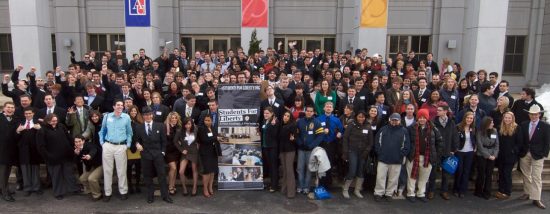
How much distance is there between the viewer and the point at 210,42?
19.0 metres

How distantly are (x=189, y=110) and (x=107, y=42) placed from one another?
12.8 metres

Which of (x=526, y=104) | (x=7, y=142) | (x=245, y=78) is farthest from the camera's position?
(x=245, y=78)

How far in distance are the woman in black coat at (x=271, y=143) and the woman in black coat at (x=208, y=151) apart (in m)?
0.95

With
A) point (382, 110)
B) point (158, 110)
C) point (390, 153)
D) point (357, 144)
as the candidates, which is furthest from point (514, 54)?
point (158, 110)

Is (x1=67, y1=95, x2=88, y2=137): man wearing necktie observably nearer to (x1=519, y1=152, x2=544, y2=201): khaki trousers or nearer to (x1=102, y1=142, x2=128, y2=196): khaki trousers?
(x1=102, y1=142, x2=128, y2=196): khaki trousers

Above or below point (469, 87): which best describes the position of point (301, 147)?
below

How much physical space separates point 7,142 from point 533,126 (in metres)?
10.1

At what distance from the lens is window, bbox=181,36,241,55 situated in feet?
62.3

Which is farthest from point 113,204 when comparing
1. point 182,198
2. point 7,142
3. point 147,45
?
point 147,45

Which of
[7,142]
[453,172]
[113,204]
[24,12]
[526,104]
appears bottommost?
[113,204]

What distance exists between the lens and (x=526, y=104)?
836 centimetres

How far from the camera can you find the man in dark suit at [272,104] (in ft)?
27.2

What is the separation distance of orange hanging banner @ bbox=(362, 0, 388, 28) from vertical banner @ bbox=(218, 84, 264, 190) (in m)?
8.88

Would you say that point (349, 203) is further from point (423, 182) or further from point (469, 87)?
point (469, 87)
